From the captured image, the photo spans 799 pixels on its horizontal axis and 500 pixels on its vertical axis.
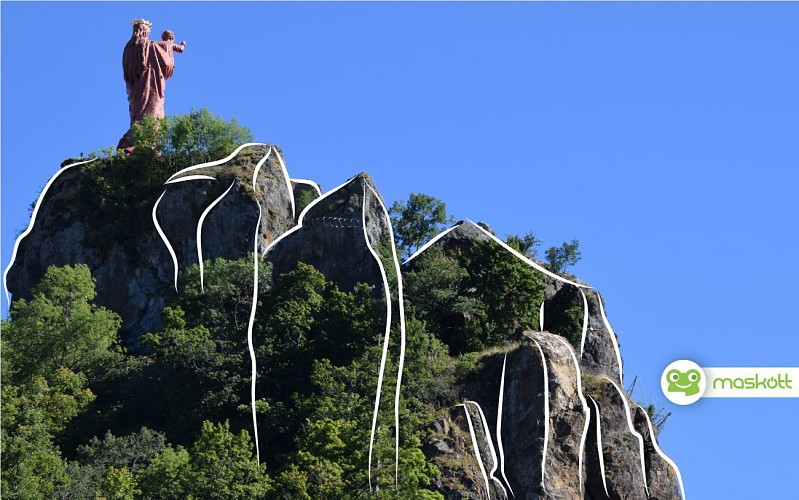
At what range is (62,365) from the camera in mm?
68938

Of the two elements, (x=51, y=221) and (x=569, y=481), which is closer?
(x=569, y=481)

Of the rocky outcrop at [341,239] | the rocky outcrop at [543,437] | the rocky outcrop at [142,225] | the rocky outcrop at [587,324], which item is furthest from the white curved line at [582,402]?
the rocky outcrop at [142,225]

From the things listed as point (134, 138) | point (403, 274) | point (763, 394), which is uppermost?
point (134, 138)

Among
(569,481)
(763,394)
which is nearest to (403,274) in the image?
(569,481)

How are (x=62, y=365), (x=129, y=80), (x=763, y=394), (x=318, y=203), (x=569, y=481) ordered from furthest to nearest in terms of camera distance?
1. (x=129, y=80)
2. (x=318, y=203)
3. (x=62, y=365)
4. (x=569, y=481)
5. (x=763, y=394)

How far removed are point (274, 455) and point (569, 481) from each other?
8.77 metres

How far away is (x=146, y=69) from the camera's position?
80.4 metres

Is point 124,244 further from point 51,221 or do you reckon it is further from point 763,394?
point 763,394

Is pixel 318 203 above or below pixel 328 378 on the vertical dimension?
above

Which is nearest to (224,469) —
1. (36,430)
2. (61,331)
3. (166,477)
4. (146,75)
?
(166,477)

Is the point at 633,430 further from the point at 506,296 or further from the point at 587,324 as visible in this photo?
the point at 506,296

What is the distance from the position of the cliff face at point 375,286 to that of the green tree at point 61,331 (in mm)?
3194

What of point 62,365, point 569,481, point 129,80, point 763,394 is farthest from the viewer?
point 129,80

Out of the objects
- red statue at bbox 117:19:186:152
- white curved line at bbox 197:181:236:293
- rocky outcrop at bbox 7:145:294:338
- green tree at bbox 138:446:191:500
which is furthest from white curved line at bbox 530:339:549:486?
red statue at bbox 117:19:186:152
